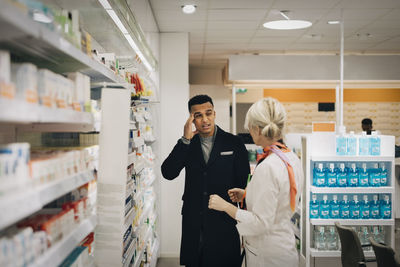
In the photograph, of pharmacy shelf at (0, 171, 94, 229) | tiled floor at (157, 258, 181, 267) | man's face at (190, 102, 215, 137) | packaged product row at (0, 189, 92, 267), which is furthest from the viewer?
tiled floor at (157, 258, 181, 267)

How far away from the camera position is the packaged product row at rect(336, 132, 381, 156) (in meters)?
4.45

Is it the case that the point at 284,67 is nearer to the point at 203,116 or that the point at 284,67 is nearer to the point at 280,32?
the point at 280,32

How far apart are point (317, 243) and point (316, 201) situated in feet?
1.75

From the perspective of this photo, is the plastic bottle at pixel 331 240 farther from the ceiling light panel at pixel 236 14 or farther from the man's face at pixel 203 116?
the ceiling light panel at pixel 236 14

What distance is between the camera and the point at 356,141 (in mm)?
4488

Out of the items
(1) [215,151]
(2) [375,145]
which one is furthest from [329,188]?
(1) [215,151]

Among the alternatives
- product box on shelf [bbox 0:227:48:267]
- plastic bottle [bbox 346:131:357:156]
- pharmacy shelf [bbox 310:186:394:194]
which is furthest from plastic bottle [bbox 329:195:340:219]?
product box on shelf [bbox 0:227:48:267]

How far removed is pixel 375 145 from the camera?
4473 millimetres

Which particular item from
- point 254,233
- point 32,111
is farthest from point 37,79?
point 254,233

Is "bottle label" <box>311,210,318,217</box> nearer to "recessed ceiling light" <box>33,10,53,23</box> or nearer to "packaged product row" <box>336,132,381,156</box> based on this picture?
"packaged product row" <box>336,132,381,156</box>

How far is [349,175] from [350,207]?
41 cm

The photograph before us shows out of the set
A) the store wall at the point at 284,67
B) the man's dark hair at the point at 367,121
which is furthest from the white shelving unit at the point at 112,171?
Answer: the man's dark hair at the point at 367,121

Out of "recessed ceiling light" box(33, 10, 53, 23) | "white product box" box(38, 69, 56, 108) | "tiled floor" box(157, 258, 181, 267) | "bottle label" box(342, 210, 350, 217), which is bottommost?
"tiled floor" box(157, 258, 181, 267)

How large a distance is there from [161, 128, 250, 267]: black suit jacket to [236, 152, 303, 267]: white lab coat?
694 mm
